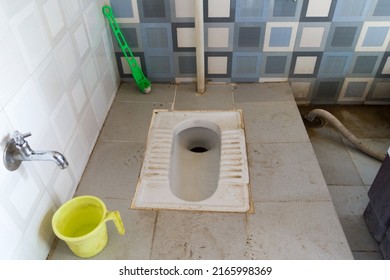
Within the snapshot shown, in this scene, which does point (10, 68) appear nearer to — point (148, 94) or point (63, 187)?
point (63, 187)

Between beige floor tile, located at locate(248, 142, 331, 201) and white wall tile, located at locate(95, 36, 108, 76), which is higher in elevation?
white wall tile, located at locate(95, 36, 108, 76)

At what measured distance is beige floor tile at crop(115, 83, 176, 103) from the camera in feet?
5.71

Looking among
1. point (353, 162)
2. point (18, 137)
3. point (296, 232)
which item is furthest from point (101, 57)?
point (353, 162)

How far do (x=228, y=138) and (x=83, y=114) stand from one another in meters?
0.65

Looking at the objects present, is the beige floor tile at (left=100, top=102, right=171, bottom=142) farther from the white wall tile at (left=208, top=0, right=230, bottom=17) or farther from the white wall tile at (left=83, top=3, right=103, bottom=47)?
the white wall tile at (left=208, top=0, right=230, bottom=17)

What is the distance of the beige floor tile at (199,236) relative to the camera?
1.07 m

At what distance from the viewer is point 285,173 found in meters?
1.32

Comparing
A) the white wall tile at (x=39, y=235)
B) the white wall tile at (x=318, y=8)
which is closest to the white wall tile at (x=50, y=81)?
the white wall tile at (x=39, y=235)

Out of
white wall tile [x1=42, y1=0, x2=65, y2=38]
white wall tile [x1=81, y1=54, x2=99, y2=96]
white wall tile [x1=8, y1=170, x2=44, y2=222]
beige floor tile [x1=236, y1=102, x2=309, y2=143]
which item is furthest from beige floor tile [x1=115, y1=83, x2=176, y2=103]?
white wall tile [x1=8, y1=170, x2=44, y2=222]

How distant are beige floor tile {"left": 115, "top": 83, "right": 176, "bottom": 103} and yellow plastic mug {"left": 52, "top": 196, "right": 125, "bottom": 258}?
77cm

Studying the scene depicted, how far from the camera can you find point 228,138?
Result: 4.88 ft

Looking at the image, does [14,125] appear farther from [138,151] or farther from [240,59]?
[240,59]

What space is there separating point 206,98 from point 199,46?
0.28 m
